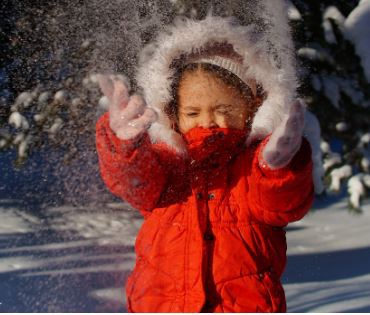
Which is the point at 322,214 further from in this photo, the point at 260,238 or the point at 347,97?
the point at 260,238

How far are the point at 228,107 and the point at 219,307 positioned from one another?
0.69m

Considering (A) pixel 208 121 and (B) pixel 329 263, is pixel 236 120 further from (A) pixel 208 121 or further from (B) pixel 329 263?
(B) pixel 329 263

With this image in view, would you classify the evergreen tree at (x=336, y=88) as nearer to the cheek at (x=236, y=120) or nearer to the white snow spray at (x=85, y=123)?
the white snow spray at (x=85, y=123)

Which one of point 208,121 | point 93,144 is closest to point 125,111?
point 208,121

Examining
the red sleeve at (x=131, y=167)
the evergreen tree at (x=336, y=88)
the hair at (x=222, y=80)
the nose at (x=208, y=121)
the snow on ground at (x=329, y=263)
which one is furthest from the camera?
the evergreen tree at (x=336, y=88)

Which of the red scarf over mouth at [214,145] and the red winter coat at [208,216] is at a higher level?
the red scarf over mouth at [214,145]

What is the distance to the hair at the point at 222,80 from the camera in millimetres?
2230

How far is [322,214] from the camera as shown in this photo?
6.29 meters

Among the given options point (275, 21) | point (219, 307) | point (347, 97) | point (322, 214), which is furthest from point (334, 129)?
point (219, 307)

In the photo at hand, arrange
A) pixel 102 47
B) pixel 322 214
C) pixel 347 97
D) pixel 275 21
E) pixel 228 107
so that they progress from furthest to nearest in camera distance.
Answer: pixel 322 214 < pixel 102 47 < pixel 347 97 < pixel 275 21 < pixel 228 107

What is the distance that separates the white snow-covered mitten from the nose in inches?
11.7

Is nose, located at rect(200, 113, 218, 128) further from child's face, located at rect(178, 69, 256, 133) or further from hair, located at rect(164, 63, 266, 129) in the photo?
hair, located at rect(164, 63, 266, 129)

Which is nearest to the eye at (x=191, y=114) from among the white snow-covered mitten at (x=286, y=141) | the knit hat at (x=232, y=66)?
the knit hat at (x=232, y=66)

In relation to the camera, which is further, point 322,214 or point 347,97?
point 322,214
